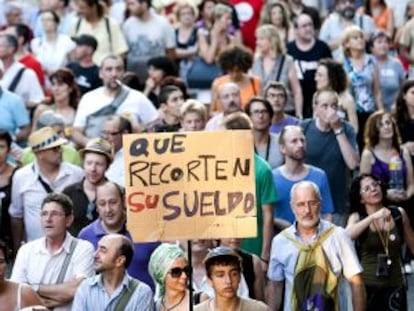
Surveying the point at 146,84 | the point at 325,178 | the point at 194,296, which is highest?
the point at 146,84

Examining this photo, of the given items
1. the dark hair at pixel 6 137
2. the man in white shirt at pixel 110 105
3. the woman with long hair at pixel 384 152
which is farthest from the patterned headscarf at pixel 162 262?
the man in white shirt at pixel 110 105

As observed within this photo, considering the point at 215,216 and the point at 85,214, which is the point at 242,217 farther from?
the point at 85,214

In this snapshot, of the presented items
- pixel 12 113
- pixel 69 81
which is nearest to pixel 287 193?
pixel 69 81

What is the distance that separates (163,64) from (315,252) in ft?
19.9

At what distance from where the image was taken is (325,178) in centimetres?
1392

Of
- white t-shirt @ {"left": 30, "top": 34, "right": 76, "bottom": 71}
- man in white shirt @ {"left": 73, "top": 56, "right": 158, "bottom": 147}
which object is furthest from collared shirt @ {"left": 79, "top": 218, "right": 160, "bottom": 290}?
white t-shirt @ {"left": 30, "top": 34, "right": 76, "bottom": 71}

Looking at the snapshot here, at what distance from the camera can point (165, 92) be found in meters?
16.1

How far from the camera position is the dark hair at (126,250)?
11.8 metres

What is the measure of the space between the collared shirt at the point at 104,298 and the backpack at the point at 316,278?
1109mm

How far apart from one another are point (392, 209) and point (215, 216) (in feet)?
9.08

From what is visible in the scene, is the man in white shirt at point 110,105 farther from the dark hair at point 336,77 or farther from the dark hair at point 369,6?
the dark hair at point 369,6

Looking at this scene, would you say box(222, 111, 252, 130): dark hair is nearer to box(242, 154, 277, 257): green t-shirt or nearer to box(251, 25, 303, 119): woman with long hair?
box(242, 154, 277, 257): green t-shirt

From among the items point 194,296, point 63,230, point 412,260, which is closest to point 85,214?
point 63,230

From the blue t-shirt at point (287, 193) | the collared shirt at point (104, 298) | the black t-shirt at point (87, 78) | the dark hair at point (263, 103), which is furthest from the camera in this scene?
the black t-shirt at point (87, 78)
